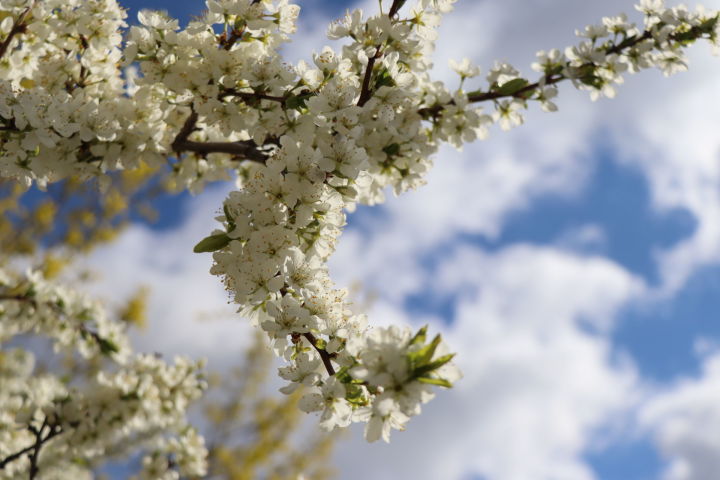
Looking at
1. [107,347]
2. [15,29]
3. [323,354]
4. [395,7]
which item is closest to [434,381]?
[323,354]

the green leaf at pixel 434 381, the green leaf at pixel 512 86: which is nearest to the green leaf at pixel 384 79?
the green leaf at pixel 512 86

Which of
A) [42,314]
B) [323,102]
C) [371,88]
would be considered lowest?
[323,102]

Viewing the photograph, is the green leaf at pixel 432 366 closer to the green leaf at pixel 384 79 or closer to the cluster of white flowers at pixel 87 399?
the green leaf at pixel 384 79

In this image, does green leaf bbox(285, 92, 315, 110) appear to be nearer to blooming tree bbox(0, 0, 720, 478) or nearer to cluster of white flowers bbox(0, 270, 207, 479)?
blooming tree bbox(0, 0, 720, 478)

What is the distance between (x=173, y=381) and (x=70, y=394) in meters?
0.73

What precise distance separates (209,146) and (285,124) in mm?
769

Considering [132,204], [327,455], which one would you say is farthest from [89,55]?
[327,455]

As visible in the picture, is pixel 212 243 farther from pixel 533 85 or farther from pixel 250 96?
pixel 533 85

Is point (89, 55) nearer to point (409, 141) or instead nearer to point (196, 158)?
point (196, 158)

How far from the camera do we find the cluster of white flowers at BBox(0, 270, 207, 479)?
389 centimetres

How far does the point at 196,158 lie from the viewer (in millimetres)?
3406

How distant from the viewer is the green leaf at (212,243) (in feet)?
6.46

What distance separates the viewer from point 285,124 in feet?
8.55

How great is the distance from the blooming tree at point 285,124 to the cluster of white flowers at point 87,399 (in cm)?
4
